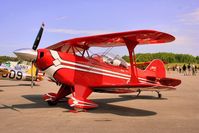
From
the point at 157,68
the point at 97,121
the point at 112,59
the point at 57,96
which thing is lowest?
the point at 97,121

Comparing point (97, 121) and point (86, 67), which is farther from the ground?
point (86, 67)

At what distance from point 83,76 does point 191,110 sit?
3.68m

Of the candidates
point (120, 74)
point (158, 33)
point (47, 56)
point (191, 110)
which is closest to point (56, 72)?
point (47, 56)

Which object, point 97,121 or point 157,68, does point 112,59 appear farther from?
point 157,68

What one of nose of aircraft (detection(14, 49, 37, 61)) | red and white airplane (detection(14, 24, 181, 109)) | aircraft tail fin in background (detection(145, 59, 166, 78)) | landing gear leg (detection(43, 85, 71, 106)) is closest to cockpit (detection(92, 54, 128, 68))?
red and white airplane (detection(14, 24, 181, 109))

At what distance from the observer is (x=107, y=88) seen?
353 inches

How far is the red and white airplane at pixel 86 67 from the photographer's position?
8461mm

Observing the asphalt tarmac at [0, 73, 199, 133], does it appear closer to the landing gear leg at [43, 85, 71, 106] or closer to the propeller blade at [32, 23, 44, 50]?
the landing gear leg at [43, 85, 71, 106]

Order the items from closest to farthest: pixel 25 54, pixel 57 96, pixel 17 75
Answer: pixel 25 54 → pixel 57 96 → pixel 17 75

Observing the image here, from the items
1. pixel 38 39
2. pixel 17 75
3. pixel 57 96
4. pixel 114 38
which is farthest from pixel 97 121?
pixel 17 75

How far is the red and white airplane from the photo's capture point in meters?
8.46

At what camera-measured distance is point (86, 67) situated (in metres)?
9.30

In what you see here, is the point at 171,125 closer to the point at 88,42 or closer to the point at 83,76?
the point at 83,76

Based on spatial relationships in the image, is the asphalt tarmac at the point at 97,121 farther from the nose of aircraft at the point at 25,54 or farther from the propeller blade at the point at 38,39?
the propeller blade at the point at 38,39
